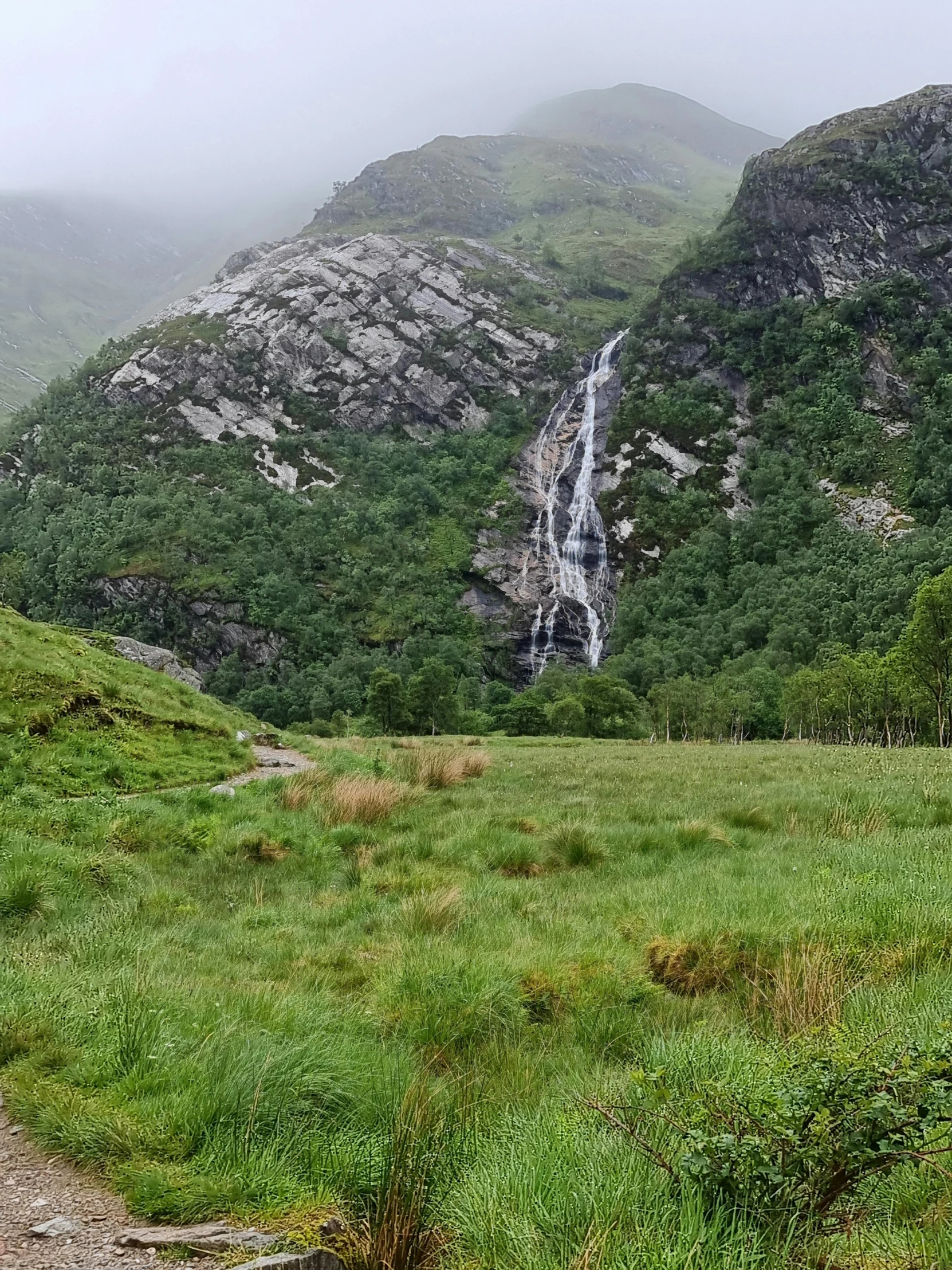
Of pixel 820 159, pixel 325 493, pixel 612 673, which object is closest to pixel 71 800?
pixel 612 673

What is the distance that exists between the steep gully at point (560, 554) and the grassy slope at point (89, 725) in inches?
3607

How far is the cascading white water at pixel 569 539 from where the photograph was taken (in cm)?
11325

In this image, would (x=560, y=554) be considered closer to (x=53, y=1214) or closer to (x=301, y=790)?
(x=301, y=790)

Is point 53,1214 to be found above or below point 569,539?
below

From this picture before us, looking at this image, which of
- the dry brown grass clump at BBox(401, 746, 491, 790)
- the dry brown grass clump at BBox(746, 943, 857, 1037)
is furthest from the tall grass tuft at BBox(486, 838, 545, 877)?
the dry brown grass clump at BBox(401, 746, 491, 790)

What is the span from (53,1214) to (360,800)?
9.28 meters

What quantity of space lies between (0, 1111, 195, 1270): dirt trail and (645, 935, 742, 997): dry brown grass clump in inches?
164

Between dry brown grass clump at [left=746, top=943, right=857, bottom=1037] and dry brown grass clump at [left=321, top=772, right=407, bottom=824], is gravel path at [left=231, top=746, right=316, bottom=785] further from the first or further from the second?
dry brown grass clump at [left=746, top=943, right=857, bottom=1037]

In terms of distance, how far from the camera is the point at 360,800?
39.8 ft

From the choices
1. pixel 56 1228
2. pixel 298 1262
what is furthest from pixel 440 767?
pixel 298 1262

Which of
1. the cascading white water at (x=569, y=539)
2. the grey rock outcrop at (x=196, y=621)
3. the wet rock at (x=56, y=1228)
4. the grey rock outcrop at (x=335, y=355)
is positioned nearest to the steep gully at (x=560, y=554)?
the cascading white water at (x=569, y=539)

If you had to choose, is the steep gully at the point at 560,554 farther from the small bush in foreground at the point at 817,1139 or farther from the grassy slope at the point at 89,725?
the small bush in foreground at the point at 817,1139

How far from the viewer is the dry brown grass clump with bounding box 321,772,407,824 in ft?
38.6

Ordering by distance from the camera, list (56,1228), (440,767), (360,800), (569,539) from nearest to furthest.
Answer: (56,1228) < (360,800) < (440,767) < (569,539)
